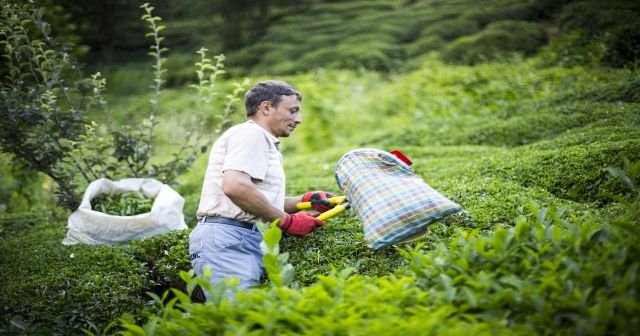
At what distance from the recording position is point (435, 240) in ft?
9.70

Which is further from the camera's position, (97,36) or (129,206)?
(97,36)

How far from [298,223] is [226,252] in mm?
467

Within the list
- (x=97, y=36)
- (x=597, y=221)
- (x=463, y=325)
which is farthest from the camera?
(x=97, y=36)

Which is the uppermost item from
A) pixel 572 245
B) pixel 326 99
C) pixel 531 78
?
pixel 572 245

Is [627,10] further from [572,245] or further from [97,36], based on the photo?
[97,36]

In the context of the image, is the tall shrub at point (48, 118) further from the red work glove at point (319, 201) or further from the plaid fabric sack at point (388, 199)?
the plaid fabric sack at point (388, 199)

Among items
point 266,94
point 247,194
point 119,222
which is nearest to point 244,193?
point 247,194

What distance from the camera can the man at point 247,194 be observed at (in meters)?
2.82

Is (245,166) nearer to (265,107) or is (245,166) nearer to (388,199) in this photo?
(265,107)

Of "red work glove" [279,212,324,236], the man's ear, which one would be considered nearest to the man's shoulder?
the man's ear

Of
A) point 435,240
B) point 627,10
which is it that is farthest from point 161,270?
point 627,10

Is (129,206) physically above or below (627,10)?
below

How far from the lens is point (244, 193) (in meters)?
2.79

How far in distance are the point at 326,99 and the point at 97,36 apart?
12.2 m
